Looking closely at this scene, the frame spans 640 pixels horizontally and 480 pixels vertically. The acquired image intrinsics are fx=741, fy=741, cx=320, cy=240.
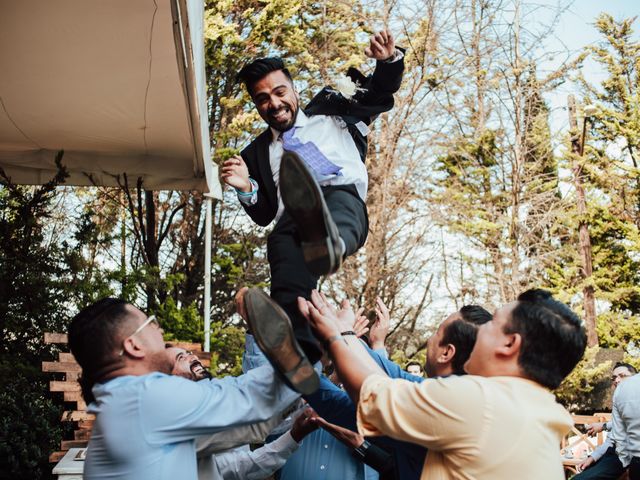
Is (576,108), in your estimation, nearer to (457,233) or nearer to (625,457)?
(457,233)

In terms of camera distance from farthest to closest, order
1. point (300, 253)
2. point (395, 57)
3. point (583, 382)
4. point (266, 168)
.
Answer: point (583, 382)
point (266, 168)
point (395, 57)
point (300, 253)

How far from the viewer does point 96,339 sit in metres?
2.40

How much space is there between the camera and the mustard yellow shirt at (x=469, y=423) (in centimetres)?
202

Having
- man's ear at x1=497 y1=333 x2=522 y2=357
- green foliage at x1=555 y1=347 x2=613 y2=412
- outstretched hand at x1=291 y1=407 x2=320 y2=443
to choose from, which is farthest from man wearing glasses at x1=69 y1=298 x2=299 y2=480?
green foliage at x1=555 y1=347 x2=613 y2=412

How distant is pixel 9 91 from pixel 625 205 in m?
19.7

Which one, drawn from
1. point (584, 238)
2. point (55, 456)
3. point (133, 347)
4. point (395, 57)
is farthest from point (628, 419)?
point (584, 238)

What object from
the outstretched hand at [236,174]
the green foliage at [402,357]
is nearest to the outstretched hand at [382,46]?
the outstretched hand at [236,174]

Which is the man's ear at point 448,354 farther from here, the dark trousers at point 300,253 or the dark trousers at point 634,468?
the dark trousers at point 634,468

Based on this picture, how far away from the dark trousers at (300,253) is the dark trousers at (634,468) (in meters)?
3.93

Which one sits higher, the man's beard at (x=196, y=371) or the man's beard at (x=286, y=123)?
the man's beard at (x=286, y=123)

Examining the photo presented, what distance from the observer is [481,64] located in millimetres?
15742

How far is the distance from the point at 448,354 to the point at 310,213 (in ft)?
3.09

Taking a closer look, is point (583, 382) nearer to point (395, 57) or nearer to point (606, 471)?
point (606, 471)

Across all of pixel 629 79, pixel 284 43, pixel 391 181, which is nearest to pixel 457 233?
pixel 391 181
